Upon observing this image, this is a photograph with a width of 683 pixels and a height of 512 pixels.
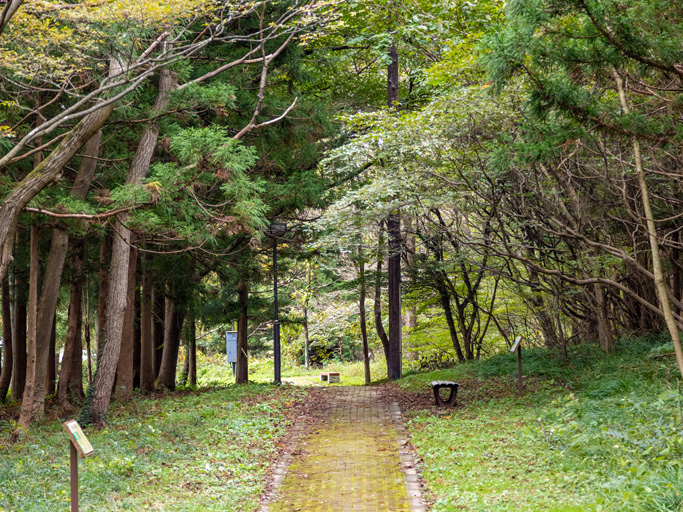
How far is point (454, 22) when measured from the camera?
1251 cm

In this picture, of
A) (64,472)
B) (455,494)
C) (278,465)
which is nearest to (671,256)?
A: (455,494)

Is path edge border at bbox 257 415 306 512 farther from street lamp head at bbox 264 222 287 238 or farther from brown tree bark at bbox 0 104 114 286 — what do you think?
street lamp head at bbox 264 222 287 238

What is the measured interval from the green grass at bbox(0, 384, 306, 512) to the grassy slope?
2.24 meters

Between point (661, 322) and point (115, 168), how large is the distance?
36.2 ft

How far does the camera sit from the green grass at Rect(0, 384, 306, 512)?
568 cm

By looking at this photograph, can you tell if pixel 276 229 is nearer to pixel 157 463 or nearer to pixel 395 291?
pixel 395 291

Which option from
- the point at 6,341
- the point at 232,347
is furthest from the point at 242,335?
the point at 6,341

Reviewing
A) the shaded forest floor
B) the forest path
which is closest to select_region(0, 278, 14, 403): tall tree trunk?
the shaded forest floor

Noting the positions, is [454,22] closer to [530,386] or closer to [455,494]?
[530,386]

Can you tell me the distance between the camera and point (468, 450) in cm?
750

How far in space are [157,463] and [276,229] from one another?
339 inches

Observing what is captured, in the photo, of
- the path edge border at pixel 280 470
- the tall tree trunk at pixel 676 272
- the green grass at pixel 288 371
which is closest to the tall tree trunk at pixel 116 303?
the path edge border at pixel 280 470

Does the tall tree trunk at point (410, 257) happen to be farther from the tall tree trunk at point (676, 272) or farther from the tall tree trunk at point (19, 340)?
the tall tree trunk at point (19, 340)

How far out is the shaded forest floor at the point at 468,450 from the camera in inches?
214
